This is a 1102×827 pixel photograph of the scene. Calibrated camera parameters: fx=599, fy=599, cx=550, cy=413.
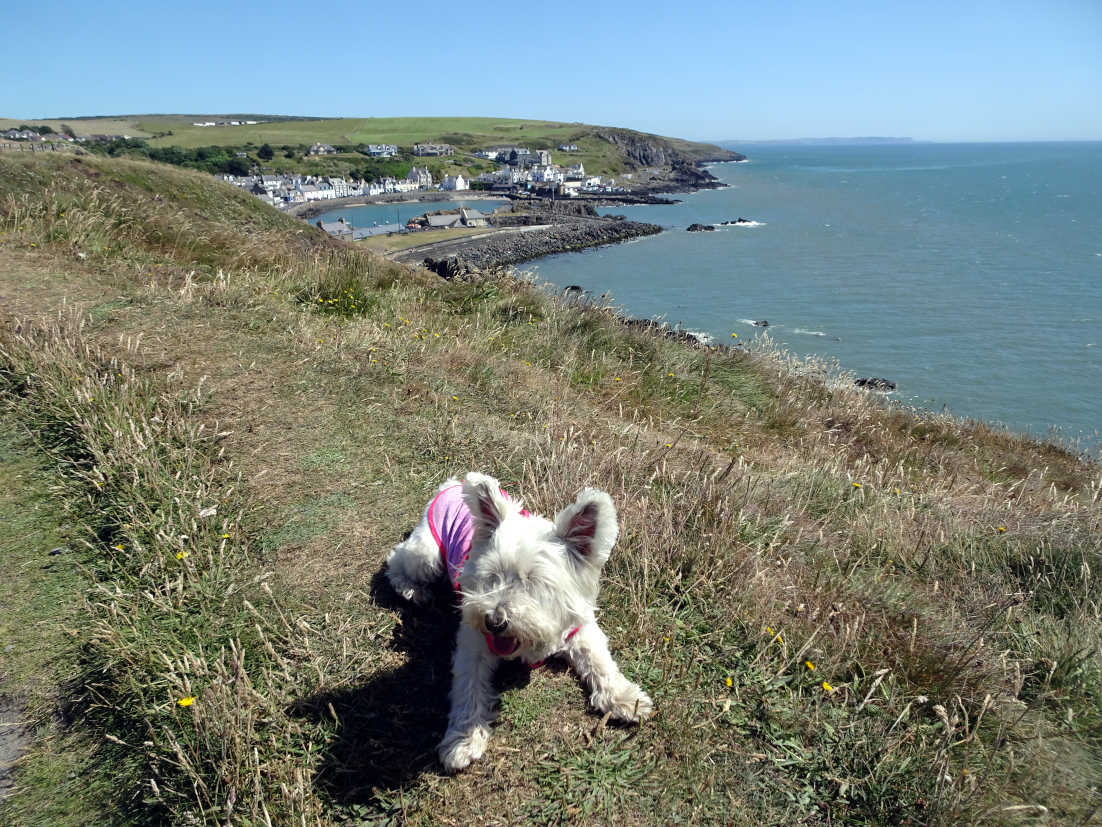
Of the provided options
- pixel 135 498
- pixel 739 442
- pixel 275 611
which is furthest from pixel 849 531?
pixel 135 498

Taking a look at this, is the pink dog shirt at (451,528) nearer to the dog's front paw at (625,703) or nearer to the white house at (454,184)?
the dog's front paw at (625,703)

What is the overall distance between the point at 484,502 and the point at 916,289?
164 ft

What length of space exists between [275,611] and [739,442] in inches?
260

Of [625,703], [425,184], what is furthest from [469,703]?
[425,184]

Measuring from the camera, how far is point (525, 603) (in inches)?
103

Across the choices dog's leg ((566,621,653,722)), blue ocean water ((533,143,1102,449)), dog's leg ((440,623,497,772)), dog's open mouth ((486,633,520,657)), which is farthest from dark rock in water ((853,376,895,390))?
dog's open mouth ((486,633,520,657))

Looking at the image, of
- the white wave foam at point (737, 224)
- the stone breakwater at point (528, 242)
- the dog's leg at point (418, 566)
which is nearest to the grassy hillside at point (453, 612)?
the dog's leg at point (418, 566)

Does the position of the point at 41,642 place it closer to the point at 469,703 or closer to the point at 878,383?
the point at 469,703

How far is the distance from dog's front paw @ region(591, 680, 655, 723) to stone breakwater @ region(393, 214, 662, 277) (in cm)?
6216

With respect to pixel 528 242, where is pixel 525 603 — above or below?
below

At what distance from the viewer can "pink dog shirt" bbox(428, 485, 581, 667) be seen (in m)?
3.48

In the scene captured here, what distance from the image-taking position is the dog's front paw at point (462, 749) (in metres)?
2.78

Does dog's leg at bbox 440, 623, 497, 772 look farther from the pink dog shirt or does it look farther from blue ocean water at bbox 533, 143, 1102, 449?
blue ocean water at bbox 533, 143, 1102, 449

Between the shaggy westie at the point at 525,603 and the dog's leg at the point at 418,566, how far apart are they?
0.69 m
